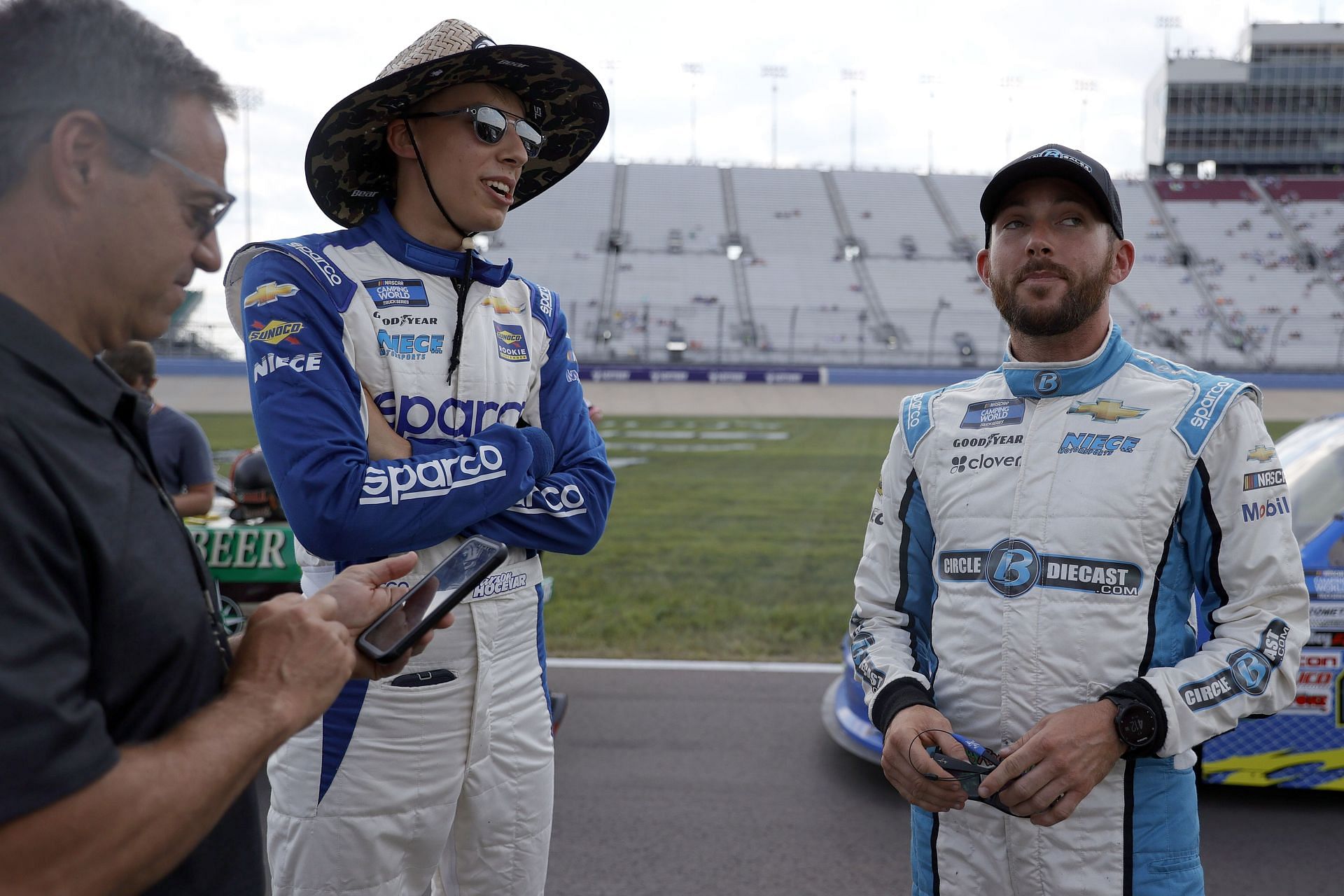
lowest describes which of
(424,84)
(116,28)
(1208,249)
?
(116,28)

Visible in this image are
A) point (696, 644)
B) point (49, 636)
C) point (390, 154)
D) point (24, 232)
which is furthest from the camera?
point (696, 644)

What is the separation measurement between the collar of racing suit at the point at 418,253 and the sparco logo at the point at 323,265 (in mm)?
157

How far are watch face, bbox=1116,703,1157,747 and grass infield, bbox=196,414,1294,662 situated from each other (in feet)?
14.1

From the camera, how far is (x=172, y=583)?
1103 mm

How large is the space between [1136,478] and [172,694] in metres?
1.75

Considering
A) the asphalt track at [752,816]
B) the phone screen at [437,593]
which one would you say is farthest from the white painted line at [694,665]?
the phone screen at [437,593]

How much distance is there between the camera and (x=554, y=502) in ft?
7.03

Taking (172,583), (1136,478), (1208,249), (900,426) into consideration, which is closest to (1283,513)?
(1136,478)

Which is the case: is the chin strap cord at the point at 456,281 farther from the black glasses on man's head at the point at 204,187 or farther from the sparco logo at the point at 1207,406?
the sparco logo at the point at 1207,406

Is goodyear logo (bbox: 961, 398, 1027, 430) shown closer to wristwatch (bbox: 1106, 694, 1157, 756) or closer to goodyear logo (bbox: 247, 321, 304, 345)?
wristwatch (bbox: 1106, 694, 1157, 756)

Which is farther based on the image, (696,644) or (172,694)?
(696,644)

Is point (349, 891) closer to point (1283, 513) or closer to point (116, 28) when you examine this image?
point (116, 28)

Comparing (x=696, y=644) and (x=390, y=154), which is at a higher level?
(x=390, y=154)

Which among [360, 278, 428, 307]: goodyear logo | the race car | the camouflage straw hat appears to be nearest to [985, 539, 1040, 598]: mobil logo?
[360, 278, 428, 307]: goodyear logo
